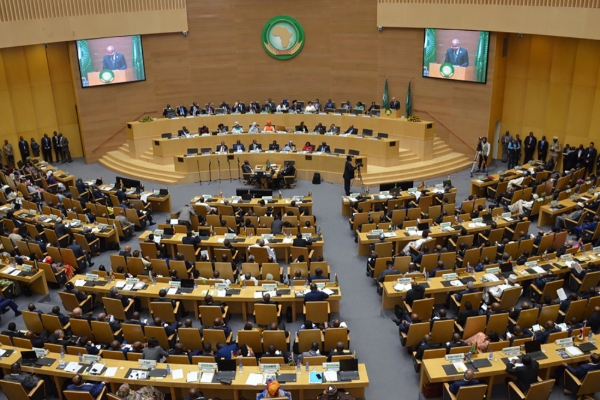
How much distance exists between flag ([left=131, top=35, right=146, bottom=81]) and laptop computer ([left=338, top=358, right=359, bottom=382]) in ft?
63.8

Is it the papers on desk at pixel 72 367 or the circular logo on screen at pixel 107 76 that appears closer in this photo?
the papers on desk at pixel 72 367

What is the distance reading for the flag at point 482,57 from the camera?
22.1 metres

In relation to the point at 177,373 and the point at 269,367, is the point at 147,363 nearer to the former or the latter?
the point at 177,373

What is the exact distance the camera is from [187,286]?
1284cm

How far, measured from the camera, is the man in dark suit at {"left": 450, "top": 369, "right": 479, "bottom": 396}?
9.41m

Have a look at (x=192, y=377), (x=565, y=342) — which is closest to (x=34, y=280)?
(x=192, y=377)

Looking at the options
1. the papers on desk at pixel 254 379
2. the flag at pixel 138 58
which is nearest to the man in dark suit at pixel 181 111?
the flag at pixel 138 58

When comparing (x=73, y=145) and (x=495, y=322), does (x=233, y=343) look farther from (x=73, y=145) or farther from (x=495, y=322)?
(x=73, y=145)

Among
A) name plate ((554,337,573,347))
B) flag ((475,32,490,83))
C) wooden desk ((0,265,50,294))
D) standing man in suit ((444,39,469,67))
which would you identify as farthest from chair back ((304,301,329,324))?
standing man in suit ((444,39,469,67))

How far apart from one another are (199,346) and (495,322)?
589 cm

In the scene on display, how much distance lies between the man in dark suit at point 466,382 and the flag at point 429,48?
17096 millimetres

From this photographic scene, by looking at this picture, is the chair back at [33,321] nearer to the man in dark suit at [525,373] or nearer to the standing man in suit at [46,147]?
the man in dark suit at [525,373]

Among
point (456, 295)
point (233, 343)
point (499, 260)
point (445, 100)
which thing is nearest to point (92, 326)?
point (233, 343)

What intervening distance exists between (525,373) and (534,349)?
2.35ft
